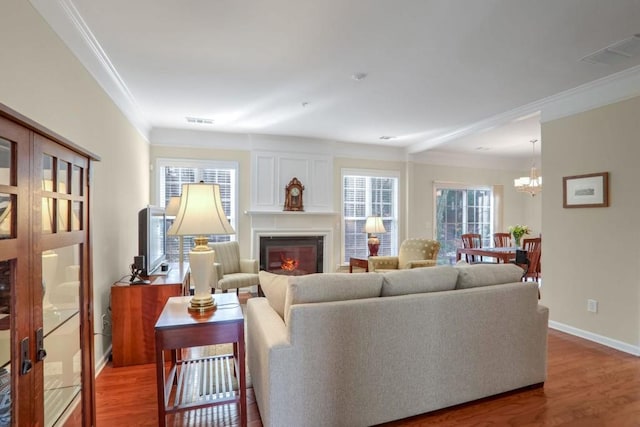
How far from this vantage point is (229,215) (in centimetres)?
544

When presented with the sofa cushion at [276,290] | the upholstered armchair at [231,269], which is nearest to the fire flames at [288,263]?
the upholstered armchair at [231,269]

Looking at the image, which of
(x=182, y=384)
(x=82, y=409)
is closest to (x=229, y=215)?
(x=182, y=384)

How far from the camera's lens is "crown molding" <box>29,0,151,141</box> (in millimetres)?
1979

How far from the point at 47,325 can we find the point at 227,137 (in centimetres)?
444

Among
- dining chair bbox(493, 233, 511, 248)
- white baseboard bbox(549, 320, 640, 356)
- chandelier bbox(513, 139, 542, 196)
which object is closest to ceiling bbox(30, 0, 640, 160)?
chandelier bbox(513, 139, 542, 196)

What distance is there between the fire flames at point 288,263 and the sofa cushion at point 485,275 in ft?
11.3

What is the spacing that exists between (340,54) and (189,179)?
139 inches

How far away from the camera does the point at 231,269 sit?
483 centimetres

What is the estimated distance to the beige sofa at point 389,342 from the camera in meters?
1.80

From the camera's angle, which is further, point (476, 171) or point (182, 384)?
point (476, 171)

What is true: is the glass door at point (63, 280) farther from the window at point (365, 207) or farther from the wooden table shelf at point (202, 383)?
the window at point (365, 207)

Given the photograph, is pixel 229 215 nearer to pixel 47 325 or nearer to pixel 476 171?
pixel 47 325

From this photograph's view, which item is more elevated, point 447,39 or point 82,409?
point 447,39

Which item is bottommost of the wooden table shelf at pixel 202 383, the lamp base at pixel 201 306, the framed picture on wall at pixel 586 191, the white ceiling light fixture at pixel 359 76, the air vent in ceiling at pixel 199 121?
the wooden table shelf at pixel 202 383
